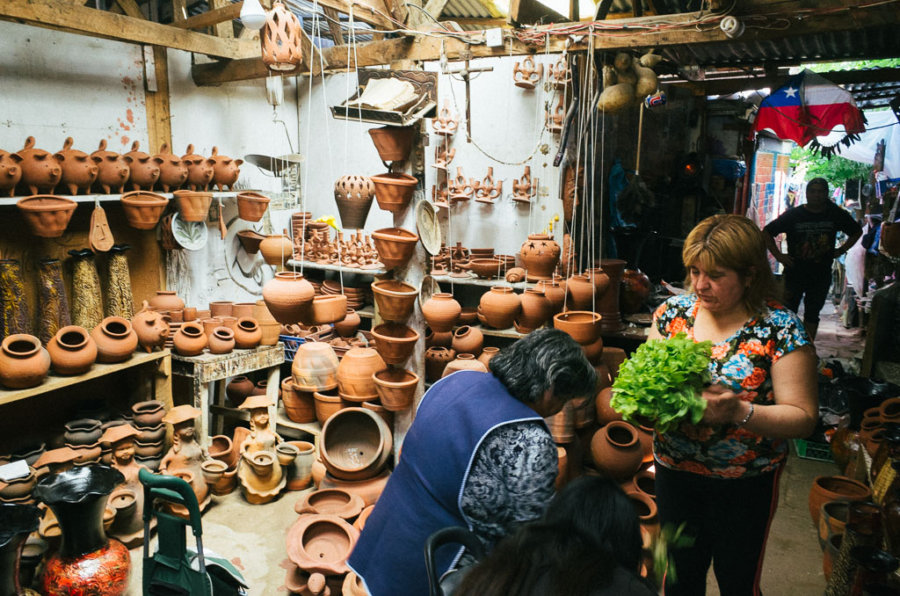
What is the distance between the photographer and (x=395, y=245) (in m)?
3.34

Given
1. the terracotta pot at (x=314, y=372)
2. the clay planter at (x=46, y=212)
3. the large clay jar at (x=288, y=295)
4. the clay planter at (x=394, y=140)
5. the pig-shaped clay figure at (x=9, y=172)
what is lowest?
the terracotta pot at (x=314, y=372)

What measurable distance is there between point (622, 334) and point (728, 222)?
285 centimetres

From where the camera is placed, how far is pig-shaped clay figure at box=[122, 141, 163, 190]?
4.34 m

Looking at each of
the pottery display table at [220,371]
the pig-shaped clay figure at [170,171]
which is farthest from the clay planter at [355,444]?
the pig-shaped clay figure at [170,171]

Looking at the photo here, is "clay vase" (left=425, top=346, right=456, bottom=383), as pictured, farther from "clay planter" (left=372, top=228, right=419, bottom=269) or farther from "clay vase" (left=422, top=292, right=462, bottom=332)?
"clay planter" (left=372, top=228, right=419, bottom=269)

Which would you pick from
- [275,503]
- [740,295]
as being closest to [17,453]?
[275,503]

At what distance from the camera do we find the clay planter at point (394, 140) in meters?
3.36

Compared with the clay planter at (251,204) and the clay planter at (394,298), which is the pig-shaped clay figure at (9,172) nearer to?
the clay planter at (251,204)

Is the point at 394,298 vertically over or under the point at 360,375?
over

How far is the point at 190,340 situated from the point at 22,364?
1.08 meters

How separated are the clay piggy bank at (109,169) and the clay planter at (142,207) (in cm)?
11

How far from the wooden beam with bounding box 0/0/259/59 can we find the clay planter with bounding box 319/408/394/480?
9.79 ft

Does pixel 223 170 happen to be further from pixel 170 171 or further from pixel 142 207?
pixel 142 207

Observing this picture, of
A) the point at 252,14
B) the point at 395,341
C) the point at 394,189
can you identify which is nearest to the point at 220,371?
the point at 395,341
